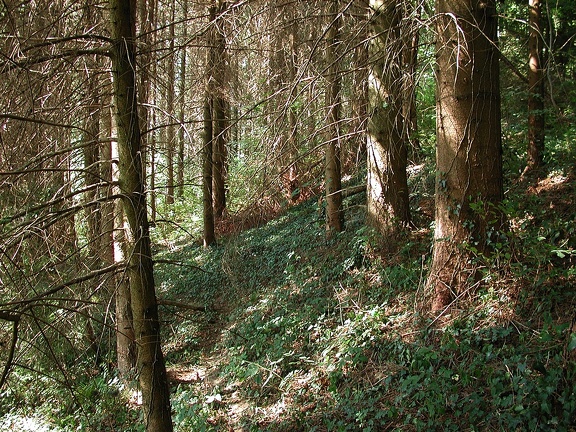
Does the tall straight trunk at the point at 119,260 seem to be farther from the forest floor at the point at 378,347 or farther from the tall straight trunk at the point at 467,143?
the tall straight trunk at the point at 467,143

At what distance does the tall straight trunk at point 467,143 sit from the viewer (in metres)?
4.86

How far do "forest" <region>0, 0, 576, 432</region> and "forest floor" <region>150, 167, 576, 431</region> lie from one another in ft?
0.08

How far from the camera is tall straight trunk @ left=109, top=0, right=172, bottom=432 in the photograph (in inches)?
158

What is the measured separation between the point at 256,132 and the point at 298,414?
6706 mm

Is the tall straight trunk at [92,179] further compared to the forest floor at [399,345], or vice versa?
the tall straight trunk at [92,179]

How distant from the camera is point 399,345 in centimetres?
508

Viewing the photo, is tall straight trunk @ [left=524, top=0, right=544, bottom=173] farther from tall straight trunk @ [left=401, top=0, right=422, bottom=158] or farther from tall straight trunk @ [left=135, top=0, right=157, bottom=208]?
tall straight trunk @ [left=135, top=0, right=157, bottom=208]

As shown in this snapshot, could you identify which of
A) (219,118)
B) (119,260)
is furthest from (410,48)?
(219,118)

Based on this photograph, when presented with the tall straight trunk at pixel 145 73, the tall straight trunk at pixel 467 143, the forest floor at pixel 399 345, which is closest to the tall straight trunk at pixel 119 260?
the tall straight trunk at pixel 145 73

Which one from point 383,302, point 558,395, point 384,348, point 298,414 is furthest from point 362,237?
point 558,395

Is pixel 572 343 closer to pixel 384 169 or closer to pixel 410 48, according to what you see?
pixel 410 48

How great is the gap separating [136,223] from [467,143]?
3329mm

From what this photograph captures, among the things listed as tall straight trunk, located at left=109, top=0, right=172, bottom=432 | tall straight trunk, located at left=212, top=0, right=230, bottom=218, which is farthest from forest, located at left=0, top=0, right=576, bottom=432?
tall straight trunk, located at left=212, top=0, right=230, bottom=218

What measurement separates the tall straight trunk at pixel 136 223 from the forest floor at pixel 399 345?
39cm
